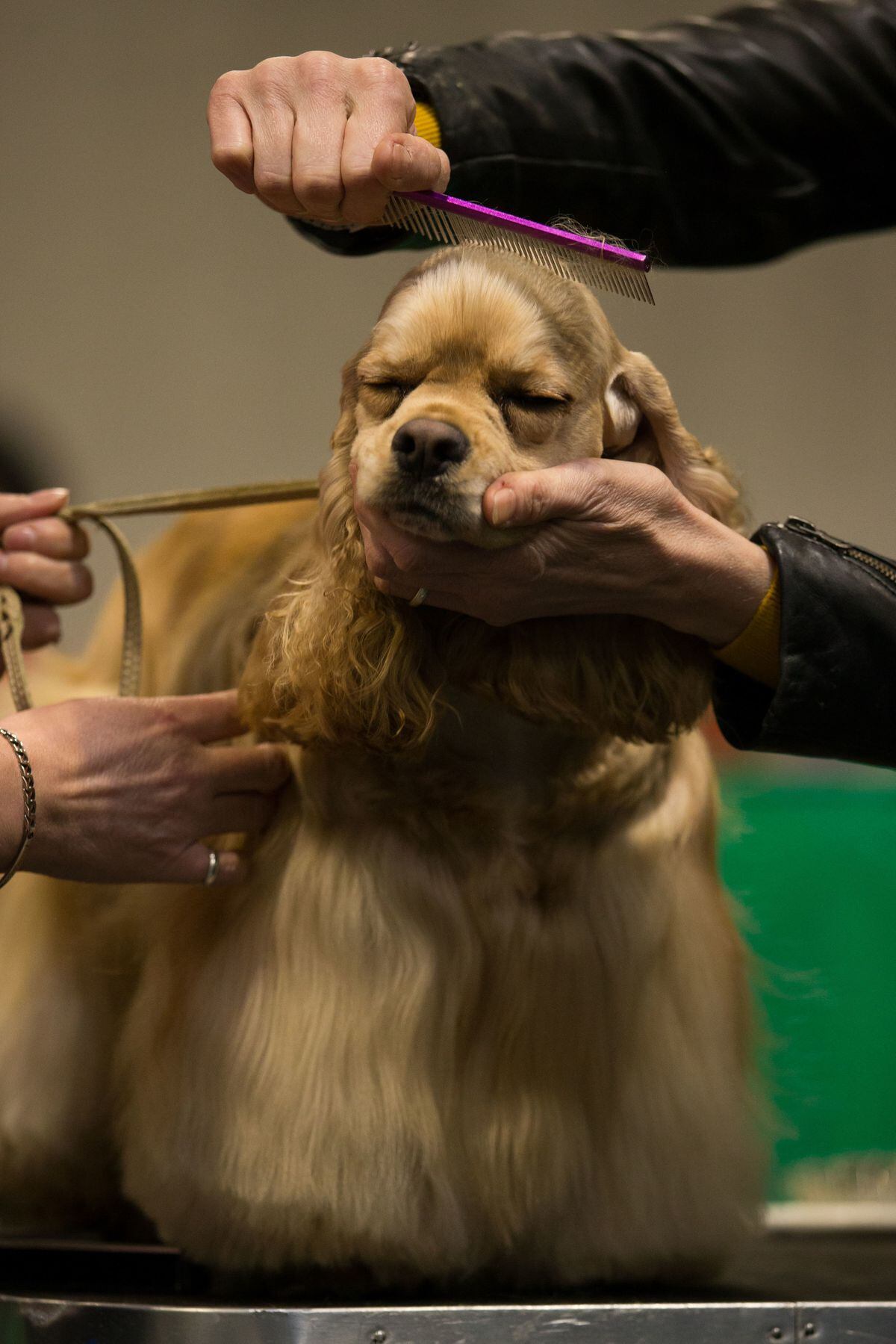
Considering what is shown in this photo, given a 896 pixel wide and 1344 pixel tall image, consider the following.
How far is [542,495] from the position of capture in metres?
0.77

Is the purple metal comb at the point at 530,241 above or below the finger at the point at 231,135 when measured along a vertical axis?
below

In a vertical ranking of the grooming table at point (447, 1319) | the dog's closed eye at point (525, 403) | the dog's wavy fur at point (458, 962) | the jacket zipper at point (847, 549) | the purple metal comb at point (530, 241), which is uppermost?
the purple metal comb at point (530, 241)

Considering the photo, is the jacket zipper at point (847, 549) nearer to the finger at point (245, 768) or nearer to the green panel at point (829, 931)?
the finger at point (245, 768)

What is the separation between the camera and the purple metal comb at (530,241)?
813mm

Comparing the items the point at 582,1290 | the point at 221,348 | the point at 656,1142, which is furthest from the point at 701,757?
the point at 221,348

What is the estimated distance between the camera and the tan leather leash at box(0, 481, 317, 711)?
3.55ft

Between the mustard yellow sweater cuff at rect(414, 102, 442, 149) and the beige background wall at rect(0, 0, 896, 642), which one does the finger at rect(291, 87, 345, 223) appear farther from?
the beige background wall at rect(0, 0, 896, 642)

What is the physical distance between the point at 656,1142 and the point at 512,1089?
0.12m

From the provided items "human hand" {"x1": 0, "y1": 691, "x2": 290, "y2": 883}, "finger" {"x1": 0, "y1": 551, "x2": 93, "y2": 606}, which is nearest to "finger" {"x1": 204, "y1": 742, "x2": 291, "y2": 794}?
"human hand" {"x1": 0, "y1": 691, "x2": 290, "y2": 883}

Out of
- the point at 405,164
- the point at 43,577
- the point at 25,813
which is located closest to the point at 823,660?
the point at 405,164

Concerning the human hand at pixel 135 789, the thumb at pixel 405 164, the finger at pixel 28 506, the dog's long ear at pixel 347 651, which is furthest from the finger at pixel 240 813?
the thumb at pixel 405 164

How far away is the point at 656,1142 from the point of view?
103cm

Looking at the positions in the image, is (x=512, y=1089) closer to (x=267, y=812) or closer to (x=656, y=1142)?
(x=656, y=1142)

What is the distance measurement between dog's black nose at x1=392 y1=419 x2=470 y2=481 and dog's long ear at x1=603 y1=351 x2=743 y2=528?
0.14m
